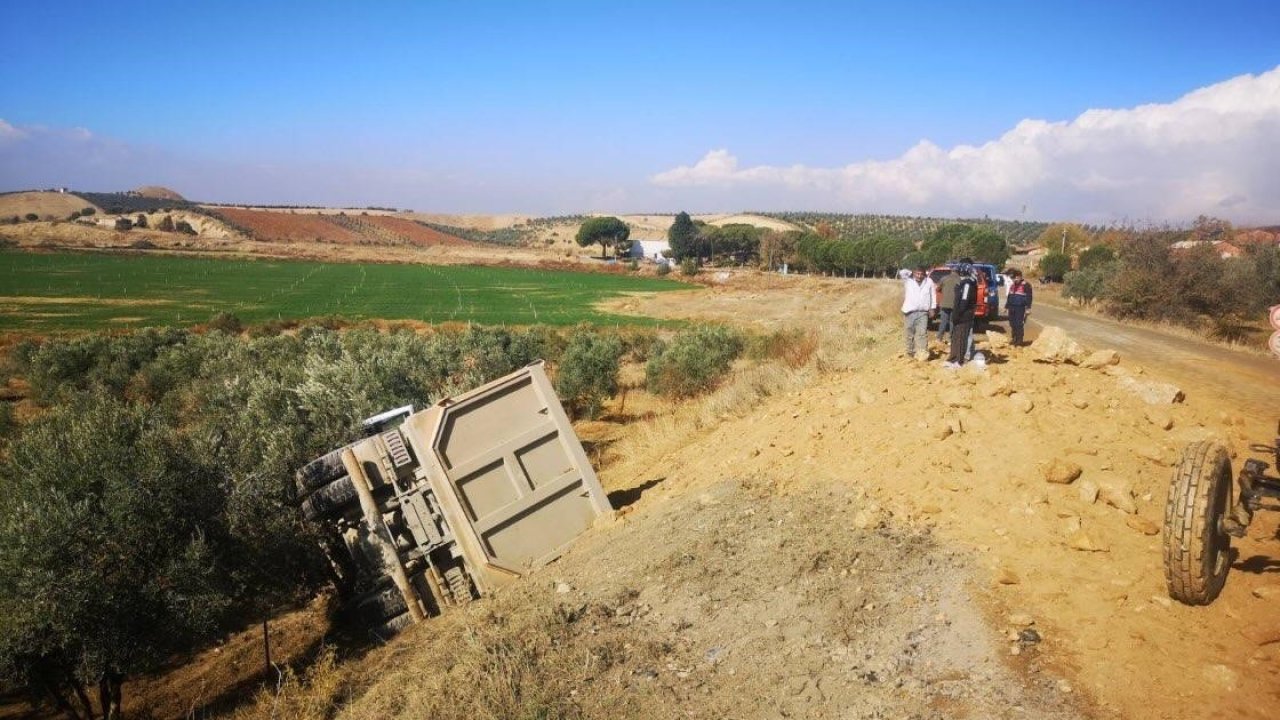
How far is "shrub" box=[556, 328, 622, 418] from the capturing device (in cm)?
2105

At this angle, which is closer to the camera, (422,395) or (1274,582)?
(1274,582)

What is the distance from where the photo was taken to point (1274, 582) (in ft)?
16.6

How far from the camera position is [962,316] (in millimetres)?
10320

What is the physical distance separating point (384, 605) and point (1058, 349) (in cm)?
1028

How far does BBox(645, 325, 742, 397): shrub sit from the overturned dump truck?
41.1 ft

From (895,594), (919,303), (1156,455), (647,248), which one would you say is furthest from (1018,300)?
(647,248)

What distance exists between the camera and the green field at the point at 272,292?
1949 inches

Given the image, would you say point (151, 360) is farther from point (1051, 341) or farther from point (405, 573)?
point (1051, 341)

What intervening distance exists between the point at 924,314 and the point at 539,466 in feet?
24.3

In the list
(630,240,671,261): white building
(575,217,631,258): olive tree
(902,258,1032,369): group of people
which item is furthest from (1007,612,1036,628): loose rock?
(575,217,631,258): olive tree

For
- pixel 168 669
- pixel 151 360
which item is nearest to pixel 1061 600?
pixel 168 669

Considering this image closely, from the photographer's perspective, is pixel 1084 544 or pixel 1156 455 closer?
pixel 1084 544

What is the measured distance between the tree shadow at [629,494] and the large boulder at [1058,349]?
6.32 metres

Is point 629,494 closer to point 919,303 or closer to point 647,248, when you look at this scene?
point 919,303
